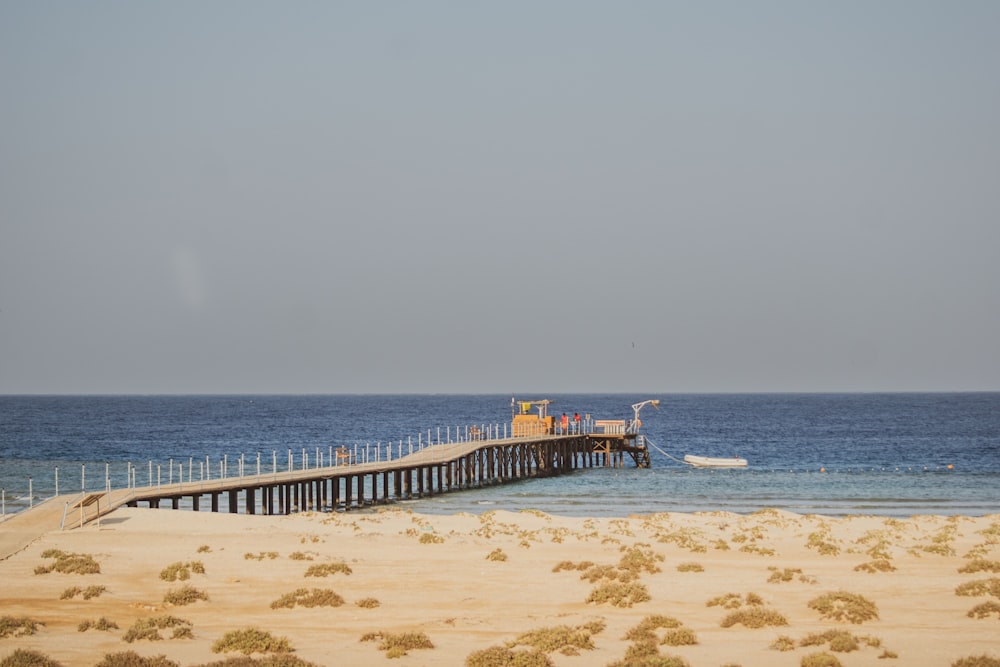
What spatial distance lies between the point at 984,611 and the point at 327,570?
53.1 ft

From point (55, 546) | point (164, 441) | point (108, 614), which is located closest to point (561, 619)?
point (108, 614)

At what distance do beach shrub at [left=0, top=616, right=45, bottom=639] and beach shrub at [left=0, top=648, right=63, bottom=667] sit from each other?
2221 millimetres

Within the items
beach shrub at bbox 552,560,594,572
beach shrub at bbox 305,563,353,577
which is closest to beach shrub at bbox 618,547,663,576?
beach shrub at bbox 552,560,594,572

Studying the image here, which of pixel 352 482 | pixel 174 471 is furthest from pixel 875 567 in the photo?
pixel 174 471

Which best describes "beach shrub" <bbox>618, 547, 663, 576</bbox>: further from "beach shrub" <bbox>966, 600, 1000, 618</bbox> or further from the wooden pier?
the wooden pier

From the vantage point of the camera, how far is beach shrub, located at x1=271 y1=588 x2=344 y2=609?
24641 mm

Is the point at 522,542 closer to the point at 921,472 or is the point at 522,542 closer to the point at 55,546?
the point at 55,546

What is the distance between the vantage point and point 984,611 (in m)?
22.9

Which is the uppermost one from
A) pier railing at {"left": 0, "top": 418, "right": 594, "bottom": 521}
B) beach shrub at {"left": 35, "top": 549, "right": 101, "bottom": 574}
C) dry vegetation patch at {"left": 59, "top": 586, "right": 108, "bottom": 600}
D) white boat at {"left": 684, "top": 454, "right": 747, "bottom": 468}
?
beach shrub at {"left": 35, "top": 549, "right": 101, "bottom": 574}

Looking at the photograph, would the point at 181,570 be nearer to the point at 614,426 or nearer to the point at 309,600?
the point at 309,600

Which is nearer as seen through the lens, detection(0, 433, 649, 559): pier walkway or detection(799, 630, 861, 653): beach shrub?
detection(799, 630, 861, 653): beach shrub

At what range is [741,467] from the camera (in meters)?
91.5

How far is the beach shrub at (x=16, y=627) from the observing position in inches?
826

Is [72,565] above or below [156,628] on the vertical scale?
above
